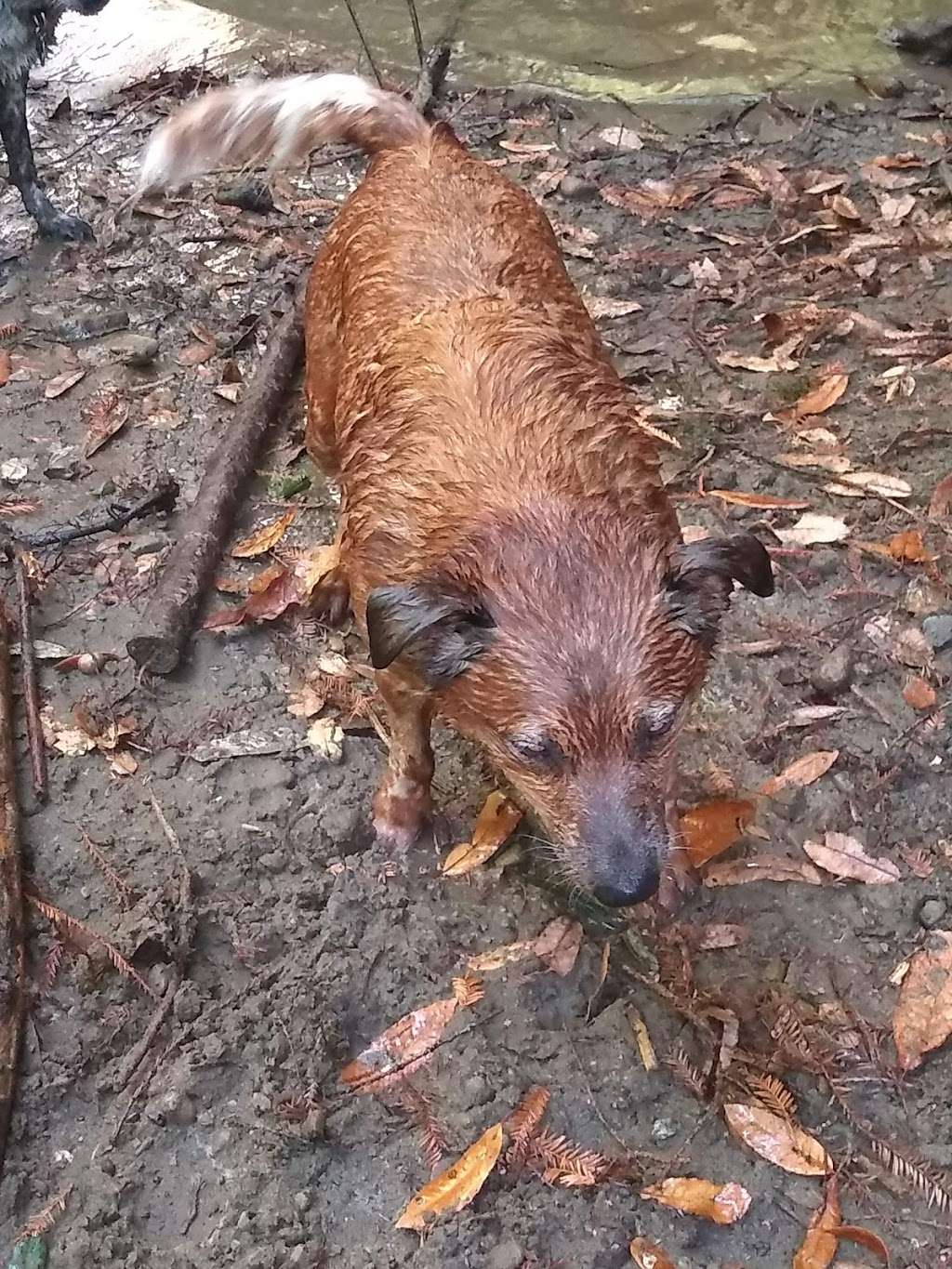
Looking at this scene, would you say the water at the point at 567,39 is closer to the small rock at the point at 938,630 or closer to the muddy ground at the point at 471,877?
the muddy ground at the point at 471,877

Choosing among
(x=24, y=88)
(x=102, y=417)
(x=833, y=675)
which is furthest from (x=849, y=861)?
(x=24, y=88)

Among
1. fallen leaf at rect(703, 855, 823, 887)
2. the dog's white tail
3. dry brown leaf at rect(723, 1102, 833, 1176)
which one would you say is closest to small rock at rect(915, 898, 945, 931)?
fallen leaf at rect(703, 855, 823, 887)

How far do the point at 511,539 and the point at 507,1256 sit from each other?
5.99 ft

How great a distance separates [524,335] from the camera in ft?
12.4

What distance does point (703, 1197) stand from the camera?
3260 millimetres

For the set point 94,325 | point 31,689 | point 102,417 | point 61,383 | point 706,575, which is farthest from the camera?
point 94,325

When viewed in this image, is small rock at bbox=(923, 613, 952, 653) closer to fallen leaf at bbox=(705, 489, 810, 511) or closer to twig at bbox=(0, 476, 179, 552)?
fallen leaf at bbox=(705, 489, 810, 511)

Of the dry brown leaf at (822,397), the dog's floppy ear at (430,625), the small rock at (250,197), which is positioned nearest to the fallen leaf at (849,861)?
the dog's floppy ear at (430,625)

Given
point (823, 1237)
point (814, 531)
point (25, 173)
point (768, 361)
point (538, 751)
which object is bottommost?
point (823, 1237)

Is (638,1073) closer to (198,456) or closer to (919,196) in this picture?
(198,456)

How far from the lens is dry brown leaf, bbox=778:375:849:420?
5.74 m

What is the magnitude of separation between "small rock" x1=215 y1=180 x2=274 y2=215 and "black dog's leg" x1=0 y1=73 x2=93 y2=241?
842mm

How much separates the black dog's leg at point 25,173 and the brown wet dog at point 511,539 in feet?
12.1

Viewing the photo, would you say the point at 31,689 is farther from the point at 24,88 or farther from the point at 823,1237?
the point at 24,88
